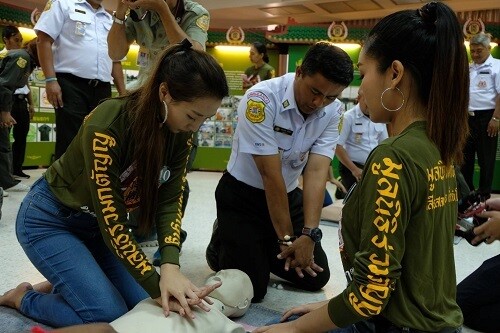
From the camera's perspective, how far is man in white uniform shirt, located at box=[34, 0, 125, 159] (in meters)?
2.59

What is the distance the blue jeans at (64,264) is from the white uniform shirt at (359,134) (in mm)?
2622

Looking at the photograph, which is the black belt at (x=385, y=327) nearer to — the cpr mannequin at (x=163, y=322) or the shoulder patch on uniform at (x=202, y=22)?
the cpr mannequin at (x=163, y=322)

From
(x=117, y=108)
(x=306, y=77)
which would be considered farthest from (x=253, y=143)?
(x=117, y=108)

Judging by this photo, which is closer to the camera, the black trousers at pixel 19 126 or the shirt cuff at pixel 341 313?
the shirt cuff at pixel 341 313

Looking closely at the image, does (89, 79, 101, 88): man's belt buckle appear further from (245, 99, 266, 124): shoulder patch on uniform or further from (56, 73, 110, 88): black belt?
(245, 99, 266, 124): shoulder patch on uniform

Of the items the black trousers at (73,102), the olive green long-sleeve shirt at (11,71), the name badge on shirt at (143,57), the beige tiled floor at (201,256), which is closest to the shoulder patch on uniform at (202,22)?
the name badge on shirt at (143,57)

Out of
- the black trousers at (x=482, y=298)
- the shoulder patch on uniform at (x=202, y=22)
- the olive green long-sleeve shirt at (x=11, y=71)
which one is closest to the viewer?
the black trousers at (x=482, y=298)

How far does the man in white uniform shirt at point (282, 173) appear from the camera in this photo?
1994 millimetres

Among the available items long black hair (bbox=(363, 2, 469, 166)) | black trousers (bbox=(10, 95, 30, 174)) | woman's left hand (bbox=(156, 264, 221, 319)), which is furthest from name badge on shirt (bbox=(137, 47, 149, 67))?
black trousers (bbox=(10, 95, 30, 174))

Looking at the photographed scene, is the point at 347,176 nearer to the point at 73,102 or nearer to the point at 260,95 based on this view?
the point at 260,95

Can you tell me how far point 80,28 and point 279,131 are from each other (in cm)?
139

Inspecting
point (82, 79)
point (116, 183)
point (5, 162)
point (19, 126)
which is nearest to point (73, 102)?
point (82, 79)

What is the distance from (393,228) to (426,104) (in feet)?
0.90

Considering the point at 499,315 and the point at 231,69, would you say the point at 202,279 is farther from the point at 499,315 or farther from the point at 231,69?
the point at 231,69
